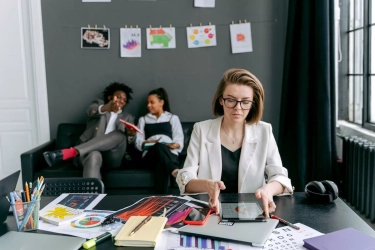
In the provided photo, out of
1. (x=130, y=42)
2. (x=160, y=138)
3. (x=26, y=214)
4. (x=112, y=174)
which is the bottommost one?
(x=112, y=174)

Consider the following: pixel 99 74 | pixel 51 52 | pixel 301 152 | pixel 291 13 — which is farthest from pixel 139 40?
pixel 301 152

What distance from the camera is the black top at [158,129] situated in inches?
134

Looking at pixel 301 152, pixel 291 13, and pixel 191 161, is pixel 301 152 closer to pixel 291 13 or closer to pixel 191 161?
pixel 291 13

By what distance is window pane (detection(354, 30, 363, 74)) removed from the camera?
3.17m

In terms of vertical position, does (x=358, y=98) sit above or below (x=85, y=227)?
above

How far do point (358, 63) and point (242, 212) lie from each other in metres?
2.53

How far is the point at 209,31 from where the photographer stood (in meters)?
3.64

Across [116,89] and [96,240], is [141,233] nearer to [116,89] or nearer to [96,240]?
[96,240]

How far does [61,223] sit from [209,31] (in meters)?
2.77

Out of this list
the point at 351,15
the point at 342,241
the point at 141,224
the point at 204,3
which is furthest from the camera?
the point at 204,3

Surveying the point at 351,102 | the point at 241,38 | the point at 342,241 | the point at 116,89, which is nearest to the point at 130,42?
the point at 116,89

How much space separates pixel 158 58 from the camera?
368cm

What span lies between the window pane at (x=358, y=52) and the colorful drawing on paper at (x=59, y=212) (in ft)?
8.97

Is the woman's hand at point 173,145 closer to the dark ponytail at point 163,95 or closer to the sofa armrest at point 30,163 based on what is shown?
the dark ponytail at point 163,95
